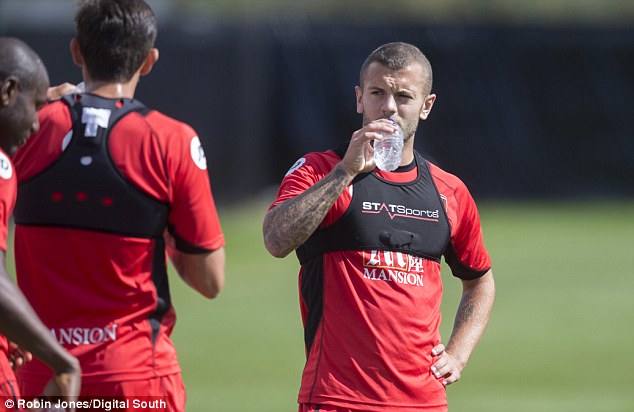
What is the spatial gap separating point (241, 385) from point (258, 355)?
1.73 metres

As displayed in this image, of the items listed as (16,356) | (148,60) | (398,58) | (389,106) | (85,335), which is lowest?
(16,356)

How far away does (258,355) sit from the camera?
1409 centimetres

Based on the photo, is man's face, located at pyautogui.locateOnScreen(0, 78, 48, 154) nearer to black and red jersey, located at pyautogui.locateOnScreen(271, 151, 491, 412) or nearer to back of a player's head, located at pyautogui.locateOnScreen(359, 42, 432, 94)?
black and red jersey, located at pyautogui.locateOnScreen(271, 151, 491, 412)

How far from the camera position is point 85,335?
17.0ft

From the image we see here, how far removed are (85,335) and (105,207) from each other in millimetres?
571

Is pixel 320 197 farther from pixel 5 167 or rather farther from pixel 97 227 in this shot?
pixel 5 167

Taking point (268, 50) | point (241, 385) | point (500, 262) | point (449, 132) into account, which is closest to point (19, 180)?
point (241, 385)

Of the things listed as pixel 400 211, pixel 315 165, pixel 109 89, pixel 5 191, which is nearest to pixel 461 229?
pixel 400 211

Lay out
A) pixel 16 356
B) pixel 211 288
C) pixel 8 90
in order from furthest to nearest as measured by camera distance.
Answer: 1. pixel 211 288
2. pixel 16 356
3. pixel 8 90

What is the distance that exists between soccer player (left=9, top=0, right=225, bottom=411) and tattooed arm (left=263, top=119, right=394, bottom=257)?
0.38 metres

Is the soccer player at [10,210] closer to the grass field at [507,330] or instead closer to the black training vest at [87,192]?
the black training vest at [87,192]

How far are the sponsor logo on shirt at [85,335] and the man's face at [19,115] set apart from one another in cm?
97

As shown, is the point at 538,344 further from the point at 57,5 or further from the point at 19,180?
the point at 57,5

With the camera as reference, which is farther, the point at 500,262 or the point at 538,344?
the point at 500,262
